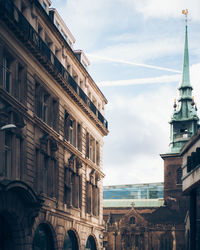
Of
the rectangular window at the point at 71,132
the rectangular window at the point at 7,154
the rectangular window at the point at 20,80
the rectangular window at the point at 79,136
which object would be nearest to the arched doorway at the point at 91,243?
the rectangular window at the point at 79,136

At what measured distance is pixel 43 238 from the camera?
3412 cm

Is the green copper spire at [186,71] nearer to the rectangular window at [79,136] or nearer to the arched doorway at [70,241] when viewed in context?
the rectangular window at [79,136]

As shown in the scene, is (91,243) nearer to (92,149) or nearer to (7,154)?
(92,149)

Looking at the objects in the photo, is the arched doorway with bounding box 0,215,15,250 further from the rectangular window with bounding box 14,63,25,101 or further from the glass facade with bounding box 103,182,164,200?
the glass facade with bounding box 103,182,164,200

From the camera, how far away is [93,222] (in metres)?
46.5

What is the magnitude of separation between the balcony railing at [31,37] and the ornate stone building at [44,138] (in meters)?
0.05

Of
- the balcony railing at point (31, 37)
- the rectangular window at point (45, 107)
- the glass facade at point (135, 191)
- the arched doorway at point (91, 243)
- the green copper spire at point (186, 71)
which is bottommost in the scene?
the arched doorway at point (91, 243)

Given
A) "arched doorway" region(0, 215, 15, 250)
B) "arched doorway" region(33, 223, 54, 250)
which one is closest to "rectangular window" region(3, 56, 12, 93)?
"arched doorway" region(0, 215, 15, 250)

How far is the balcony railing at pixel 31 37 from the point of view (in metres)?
27.6

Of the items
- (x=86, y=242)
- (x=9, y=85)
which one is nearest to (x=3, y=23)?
(x=9, y=85)

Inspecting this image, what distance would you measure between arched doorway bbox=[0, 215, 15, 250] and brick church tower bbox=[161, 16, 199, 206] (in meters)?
74.3

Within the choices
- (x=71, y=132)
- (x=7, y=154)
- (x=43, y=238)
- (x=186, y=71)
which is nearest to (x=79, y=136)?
(x=71, y=132)

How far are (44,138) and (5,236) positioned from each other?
667cm

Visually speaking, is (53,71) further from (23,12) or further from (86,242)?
(86,242)
